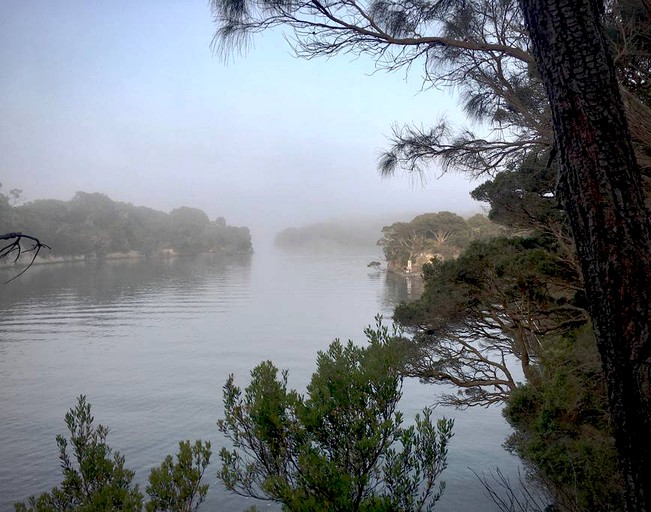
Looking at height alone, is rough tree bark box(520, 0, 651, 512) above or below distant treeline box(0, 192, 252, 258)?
below

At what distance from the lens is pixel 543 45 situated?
1.78 meters

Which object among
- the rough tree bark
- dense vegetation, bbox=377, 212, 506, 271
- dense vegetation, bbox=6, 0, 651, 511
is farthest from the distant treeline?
the rough tree bark

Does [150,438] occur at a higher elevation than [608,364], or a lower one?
lower

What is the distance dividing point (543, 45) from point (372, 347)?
208 cm

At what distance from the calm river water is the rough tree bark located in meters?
3.71

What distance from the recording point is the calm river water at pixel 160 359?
12.3 m


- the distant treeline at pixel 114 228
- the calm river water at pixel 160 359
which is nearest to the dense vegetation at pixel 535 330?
the calm river water at pixel 160 359

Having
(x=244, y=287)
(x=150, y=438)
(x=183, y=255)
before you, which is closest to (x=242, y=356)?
(x=150, y=438)

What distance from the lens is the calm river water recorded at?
12.3 meters

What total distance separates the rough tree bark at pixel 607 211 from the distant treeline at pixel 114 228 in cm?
4682

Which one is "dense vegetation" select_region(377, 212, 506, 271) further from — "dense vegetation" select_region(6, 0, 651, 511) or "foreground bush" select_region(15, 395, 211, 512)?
"foreground bush" select_region(15, 395, 211, 512)

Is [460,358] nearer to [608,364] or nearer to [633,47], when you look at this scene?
[633,47]

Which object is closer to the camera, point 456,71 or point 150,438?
point 456,71

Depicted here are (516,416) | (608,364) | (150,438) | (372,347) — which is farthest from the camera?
(150,438)
